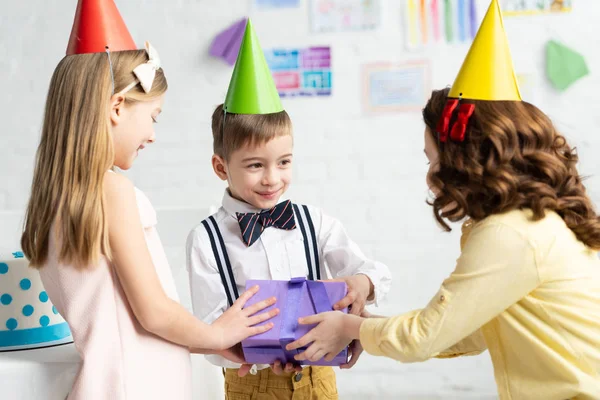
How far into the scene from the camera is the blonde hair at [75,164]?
44.6 inches

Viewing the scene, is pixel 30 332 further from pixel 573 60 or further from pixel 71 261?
pixel 573 60

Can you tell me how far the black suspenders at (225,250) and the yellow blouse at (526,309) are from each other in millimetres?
370

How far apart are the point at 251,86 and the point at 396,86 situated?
1035 millimetres

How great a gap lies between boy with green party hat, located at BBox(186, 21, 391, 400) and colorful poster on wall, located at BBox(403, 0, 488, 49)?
1029mm

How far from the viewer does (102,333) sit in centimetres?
116

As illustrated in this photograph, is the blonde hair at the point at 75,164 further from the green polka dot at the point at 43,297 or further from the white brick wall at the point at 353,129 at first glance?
the white brick wall at the point at 353,129

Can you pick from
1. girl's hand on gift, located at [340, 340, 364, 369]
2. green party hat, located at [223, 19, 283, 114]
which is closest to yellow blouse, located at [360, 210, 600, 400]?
girl's hand on gift, located at [340, 340, 364, 369]

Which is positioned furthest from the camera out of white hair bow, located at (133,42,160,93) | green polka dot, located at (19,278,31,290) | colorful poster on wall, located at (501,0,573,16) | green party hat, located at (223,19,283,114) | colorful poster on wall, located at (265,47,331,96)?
colorful poster on wall, located at (265,47,331,96)

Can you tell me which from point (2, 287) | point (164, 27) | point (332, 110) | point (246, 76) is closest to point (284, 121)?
point (246, 76)

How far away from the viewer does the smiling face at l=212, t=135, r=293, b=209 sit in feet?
4.95

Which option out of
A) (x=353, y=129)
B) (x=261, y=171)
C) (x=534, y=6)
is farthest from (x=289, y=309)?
(x=534, y=6)

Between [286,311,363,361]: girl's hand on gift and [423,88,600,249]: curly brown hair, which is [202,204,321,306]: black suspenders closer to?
[286,311,363,361]: girl's hand on gift

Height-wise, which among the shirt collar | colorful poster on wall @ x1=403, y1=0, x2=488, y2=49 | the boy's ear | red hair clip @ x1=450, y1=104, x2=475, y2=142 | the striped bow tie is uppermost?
colorful poster on wall @ x1=403, y1=0, x2=488, y2=49

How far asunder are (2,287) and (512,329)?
0.87 metres
